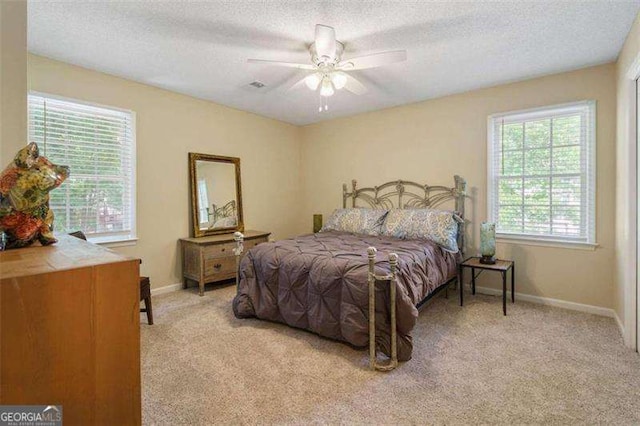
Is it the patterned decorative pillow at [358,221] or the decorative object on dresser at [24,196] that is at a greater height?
the decorative object on dresser at [24,196]

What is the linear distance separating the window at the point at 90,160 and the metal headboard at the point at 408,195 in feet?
10.0

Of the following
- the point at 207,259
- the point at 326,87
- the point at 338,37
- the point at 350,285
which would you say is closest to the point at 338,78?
the point at 326,87

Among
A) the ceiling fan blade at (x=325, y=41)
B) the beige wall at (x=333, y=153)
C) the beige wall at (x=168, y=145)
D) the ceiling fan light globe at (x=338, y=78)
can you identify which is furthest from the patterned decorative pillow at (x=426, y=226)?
the beige wall at (x=168, y=145)

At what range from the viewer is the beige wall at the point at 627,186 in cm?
250

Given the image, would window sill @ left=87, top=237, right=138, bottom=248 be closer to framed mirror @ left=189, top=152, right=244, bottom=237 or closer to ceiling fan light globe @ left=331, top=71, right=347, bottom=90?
framed mirror @ left=189, top=152, right=244, bottom=237

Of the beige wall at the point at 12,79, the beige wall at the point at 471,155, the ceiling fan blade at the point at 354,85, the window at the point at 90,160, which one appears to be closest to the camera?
the beige wall at the point at 12,79

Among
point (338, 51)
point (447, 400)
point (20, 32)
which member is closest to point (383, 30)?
point (338, 51)

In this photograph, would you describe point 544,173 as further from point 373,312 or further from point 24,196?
point 24,196

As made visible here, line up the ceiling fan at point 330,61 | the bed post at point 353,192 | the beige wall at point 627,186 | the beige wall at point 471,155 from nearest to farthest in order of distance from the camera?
the ceiling fan at point 330,61 → the beige wall at point 627,186 → the beige wall at point 471,155 → the bed post at point 353,192

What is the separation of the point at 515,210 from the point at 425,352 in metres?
2.26

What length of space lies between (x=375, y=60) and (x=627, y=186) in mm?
2287

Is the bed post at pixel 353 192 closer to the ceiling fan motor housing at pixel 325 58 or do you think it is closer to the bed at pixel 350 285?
the bed at pixel 350 285

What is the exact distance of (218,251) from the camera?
4047mm

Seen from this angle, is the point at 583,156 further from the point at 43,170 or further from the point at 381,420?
the point at 43,170
